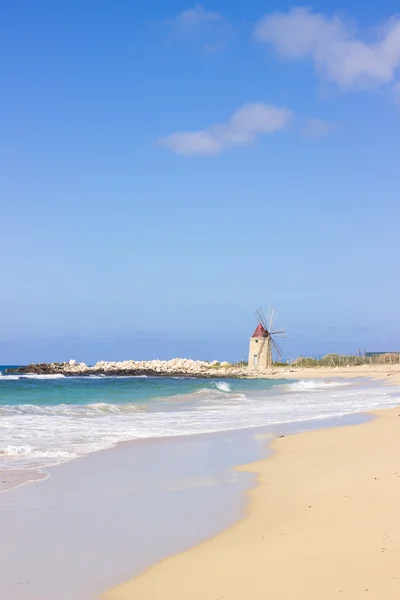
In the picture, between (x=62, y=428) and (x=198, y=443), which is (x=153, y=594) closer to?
(x=198, y=443)

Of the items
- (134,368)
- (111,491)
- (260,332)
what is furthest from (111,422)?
(134,368)

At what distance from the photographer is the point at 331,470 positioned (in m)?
9.27

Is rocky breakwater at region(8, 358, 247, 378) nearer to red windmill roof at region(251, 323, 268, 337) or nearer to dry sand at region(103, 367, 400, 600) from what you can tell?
red windmill roof at region(251, 323, 268, 337)

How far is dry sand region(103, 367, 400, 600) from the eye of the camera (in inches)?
181

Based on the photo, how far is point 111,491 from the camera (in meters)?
8.22

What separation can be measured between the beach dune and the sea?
0.25 metres

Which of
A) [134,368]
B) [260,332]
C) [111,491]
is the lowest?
[111,491]

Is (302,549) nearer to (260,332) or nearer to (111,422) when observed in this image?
(111,422)

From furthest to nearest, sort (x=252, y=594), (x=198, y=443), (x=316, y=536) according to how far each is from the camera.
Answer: (x=198, y=443), (x=316, y=536), (x=252, y=594)

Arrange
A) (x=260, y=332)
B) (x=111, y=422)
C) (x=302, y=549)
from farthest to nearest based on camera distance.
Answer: (x=260, y=332), (x=111, y=422), (x=302, y=549)

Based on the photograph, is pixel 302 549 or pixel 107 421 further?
pixel 107 421

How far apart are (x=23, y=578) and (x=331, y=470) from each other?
5.33 meters

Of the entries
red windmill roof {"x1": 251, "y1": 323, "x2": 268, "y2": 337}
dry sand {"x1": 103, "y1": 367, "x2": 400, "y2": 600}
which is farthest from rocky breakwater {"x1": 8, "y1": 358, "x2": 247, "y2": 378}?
dry sand {"x1": 103, "y1": 367, "x2": 400, "y2": 600}

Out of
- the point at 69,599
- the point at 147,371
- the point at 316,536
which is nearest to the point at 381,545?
the point at 316,536
